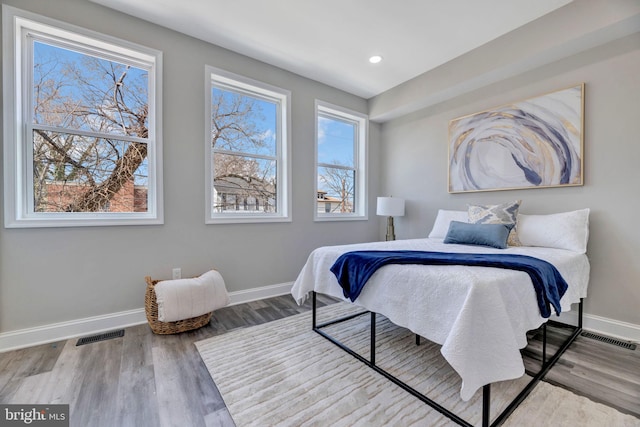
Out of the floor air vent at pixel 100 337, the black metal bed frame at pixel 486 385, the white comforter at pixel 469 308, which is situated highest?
the white comforter at pixel 469 308

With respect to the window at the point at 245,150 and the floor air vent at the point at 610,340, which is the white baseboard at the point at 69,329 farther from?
the floor air vent at the point at 610,340

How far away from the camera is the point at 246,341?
6.97ft

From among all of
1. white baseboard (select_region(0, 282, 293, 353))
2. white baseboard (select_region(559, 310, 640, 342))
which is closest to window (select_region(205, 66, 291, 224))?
white baseboard (select_region(0, 282, 293, 353))

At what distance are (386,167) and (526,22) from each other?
226 centimetres

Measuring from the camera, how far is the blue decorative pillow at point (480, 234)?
2.33 m

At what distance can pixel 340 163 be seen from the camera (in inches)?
161

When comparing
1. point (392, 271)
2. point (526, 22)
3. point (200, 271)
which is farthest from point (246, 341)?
point (526, 22)

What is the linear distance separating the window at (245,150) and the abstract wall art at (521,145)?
84.1 inches

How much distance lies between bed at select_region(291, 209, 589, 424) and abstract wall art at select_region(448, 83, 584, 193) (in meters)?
0.76

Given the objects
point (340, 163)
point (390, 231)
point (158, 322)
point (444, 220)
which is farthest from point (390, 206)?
point (158, 322)

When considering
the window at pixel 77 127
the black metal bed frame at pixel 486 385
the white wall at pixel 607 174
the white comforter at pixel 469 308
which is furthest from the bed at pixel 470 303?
the window at pixel 77 127

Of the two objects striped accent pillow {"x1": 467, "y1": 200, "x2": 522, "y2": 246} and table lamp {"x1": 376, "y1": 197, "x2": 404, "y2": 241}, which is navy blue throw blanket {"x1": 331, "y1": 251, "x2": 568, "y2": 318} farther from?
table lamp {"x1": 376, "y1": 197, "x2": 404, "y2": 241}

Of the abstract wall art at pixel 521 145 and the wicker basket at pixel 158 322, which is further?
the abstract wall art at pixel 521 145

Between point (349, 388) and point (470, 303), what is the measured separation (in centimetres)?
87
